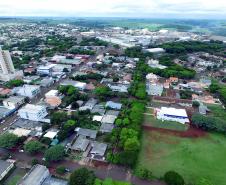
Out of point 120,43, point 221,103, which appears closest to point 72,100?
point 221,103

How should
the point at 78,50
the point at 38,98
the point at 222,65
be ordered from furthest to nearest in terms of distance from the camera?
1. the point at 78,50
2. the point at 222,65
3. the point at 38,98

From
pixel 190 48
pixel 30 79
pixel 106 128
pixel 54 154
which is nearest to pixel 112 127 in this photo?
pixel 106 128

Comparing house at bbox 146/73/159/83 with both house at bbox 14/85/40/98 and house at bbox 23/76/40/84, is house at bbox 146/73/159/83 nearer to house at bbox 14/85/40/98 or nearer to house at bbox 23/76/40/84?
house at bbox 14/85/40/98

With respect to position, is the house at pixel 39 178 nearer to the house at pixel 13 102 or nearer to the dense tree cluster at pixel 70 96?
the dense tree cluster at pixel 70 96

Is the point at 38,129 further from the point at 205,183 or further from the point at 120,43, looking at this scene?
the point at 120,43

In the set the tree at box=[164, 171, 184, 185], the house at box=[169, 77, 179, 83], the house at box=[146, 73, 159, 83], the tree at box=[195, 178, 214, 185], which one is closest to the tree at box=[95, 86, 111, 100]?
the house at box=[146, 73, 159, 83]

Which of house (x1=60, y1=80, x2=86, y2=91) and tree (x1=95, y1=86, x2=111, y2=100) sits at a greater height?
tree (x1=95, y1=86, x2=111, y2=100)

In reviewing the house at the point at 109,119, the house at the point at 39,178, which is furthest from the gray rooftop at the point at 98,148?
the house at the point at 39,178
